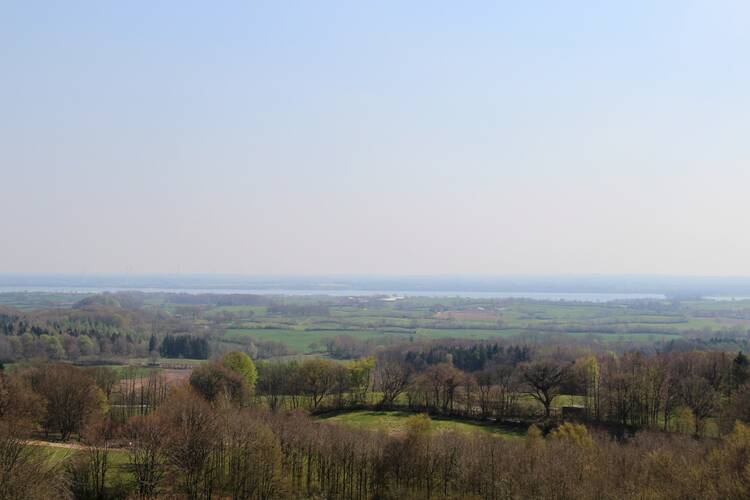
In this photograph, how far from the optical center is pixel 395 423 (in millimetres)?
64750

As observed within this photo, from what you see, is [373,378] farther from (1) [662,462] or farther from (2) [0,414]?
(1) [662,462]

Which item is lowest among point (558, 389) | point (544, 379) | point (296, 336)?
point (296, 336)

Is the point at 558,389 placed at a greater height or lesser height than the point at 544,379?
lesser

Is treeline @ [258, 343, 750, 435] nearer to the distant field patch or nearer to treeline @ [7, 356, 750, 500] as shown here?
treeline @ [7, 356, 750, 500]

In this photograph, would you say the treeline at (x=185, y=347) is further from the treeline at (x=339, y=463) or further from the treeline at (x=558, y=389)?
the treeline at (x=339, y=463)

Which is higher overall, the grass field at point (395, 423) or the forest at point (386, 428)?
the forest at point (386, 428)

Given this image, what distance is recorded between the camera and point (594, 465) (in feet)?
116

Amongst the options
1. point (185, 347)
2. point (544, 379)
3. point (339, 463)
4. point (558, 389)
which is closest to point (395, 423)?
point (544, 379)

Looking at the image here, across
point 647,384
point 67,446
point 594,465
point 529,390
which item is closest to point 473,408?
point 529,390

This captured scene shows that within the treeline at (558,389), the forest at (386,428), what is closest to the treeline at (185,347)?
the forest at (386,428)

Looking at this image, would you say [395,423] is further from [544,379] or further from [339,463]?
[339,463]

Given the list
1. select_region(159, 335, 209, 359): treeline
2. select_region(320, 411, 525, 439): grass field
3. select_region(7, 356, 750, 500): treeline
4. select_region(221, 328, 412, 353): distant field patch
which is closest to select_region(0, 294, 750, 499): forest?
select_region(7, 356, 750, 500): treeline

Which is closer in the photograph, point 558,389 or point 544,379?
point 544,379

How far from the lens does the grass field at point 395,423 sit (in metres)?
60.5
